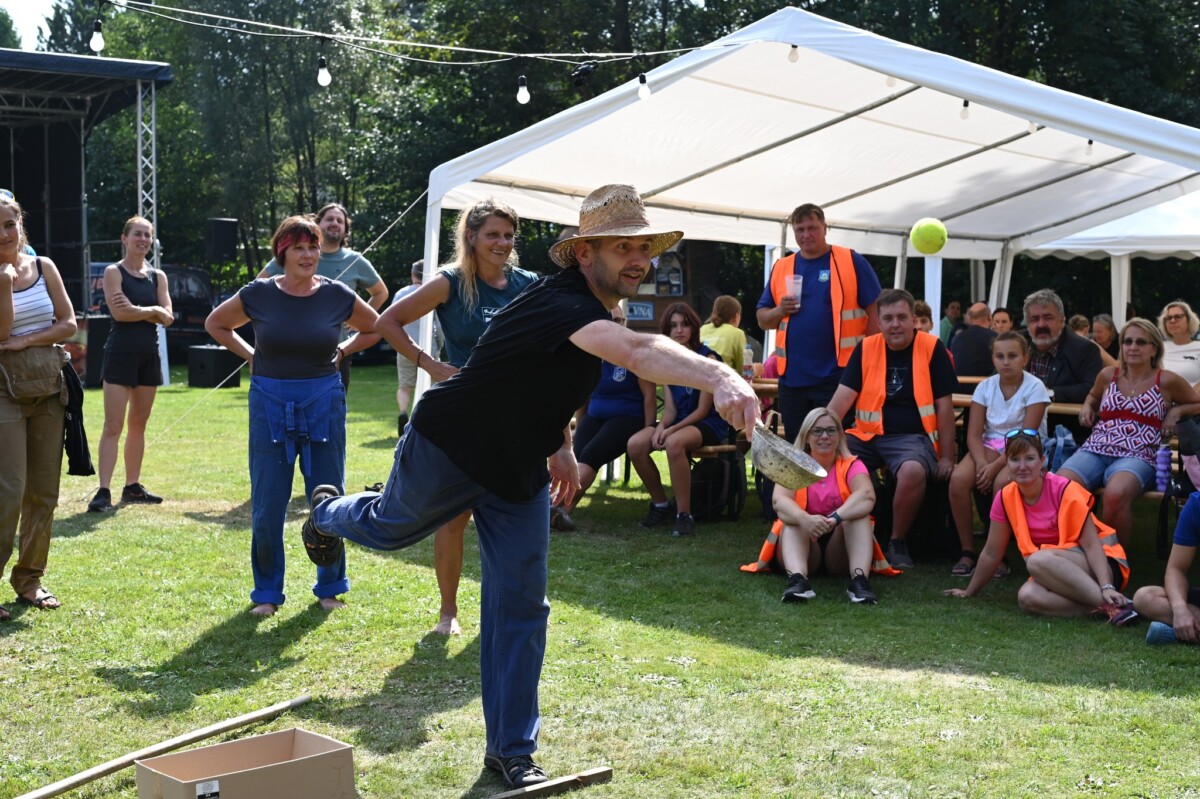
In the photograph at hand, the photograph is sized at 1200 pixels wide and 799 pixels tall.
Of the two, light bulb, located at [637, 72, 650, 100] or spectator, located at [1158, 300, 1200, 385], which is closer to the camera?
light bulb, located at [637, 72, 650, 100]

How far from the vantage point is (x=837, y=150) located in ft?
33.8

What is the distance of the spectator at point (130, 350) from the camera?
8.52m

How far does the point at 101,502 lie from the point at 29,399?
3.23m

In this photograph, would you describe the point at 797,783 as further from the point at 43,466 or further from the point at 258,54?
the point at 258,54

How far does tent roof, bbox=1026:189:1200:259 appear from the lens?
45.5ft

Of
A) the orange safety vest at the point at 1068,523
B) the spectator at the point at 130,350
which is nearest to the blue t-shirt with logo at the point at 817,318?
the orange safety vest at the point at 1068,523

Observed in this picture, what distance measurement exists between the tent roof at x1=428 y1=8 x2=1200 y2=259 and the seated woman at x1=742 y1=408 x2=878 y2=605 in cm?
207


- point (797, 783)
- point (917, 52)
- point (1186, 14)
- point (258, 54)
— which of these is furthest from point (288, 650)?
point (258, 54)

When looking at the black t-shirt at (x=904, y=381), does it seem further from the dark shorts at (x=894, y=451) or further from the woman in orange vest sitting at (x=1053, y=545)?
the woman in orange vest sitting at (x=1053, y=545)

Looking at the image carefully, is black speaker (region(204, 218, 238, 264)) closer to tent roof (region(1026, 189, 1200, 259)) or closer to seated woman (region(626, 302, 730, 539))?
tent roof (region(1026, 189, 1200, 259))

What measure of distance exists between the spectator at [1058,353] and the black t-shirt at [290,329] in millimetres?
4790

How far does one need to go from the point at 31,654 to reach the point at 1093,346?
6.61m

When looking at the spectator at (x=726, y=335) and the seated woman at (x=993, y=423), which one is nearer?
the seated woman at (x=993, y=423)

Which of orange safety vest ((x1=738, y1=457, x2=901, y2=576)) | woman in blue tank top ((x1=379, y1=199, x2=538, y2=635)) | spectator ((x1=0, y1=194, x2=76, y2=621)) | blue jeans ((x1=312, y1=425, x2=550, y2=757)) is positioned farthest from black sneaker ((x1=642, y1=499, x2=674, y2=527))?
blue jeans ((x1=312, y1=425, x2=550, y2=757))
